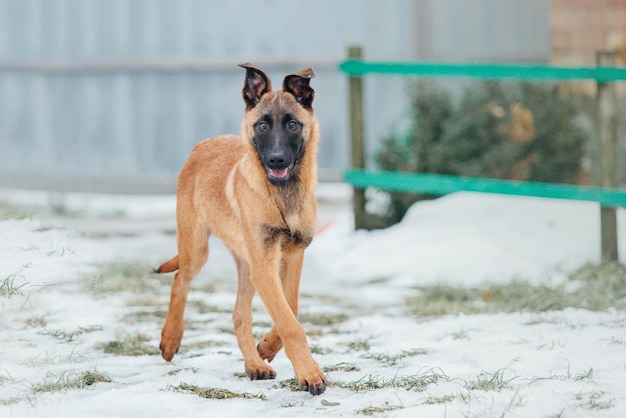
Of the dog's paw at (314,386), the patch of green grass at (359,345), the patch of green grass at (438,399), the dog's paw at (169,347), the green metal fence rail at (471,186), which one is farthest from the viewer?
the green metal fence rail at (471,186)

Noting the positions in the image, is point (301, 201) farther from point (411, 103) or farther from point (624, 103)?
point (624, 103)

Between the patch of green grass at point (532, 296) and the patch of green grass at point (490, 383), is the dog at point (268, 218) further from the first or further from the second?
the patch of green grass at point (532, 296)

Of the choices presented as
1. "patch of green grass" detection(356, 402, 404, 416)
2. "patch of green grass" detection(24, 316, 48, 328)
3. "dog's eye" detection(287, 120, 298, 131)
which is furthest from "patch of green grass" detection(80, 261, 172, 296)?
"patch of green grass" detection(356, 402, 404, 416)

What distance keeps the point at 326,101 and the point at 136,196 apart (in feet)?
7.95

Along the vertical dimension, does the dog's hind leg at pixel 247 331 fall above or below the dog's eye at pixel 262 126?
below

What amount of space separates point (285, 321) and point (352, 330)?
1.68 m

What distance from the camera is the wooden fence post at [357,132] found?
33.6 feet

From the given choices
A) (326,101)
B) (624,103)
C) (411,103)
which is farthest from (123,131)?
(624,103)

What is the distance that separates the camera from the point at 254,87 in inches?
220

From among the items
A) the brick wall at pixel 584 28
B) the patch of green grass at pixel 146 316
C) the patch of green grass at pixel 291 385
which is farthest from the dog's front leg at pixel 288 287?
the brick wall at pixel 584 28

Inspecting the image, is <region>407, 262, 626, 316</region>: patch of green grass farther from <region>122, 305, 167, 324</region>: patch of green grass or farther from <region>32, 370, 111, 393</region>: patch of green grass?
<region>32, 370, 111, 393</region>: patch of green grass

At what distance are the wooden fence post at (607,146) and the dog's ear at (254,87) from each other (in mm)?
3865

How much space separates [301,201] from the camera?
5.51 m

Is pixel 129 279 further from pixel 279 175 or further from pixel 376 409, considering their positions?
pixel 376 409
